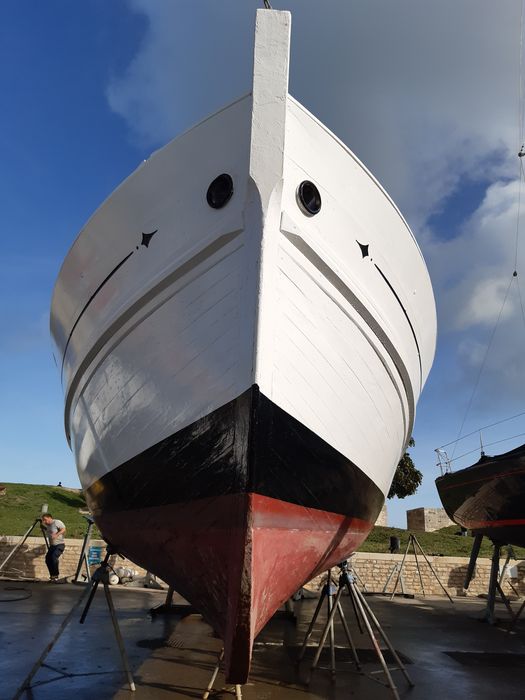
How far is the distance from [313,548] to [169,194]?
8.68 feet

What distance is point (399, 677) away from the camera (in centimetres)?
457

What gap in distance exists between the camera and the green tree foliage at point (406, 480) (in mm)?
26859

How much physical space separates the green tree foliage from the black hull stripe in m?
24.5

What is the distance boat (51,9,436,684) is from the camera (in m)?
2.97

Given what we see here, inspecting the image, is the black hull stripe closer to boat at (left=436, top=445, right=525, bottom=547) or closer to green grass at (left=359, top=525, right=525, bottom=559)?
boat at (left=436, top=445, right=525, bottom=547)

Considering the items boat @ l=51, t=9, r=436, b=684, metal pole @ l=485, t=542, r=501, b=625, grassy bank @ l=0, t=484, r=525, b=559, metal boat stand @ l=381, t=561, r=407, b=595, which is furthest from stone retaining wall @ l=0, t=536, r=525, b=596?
boat @ l=51, t=9, r=436, b=684

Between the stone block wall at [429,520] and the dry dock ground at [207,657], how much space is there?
18306 mm

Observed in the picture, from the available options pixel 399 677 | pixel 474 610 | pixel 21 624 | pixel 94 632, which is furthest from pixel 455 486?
pixel 21 624

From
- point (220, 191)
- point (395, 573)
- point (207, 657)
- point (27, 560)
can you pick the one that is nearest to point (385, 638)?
point (207, 657)

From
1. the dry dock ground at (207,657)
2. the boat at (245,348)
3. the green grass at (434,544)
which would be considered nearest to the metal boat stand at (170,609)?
the dry dock ground at (207,657)

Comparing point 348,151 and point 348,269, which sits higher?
point 348,151

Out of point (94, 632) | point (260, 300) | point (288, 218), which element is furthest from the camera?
point (94, 632)

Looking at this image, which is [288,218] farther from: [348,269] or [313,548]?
[313,548]

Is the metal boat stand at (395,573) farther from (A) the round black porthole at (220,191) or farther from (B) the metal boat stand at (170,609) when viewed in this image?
(A) the round black porthole at (220,191)
